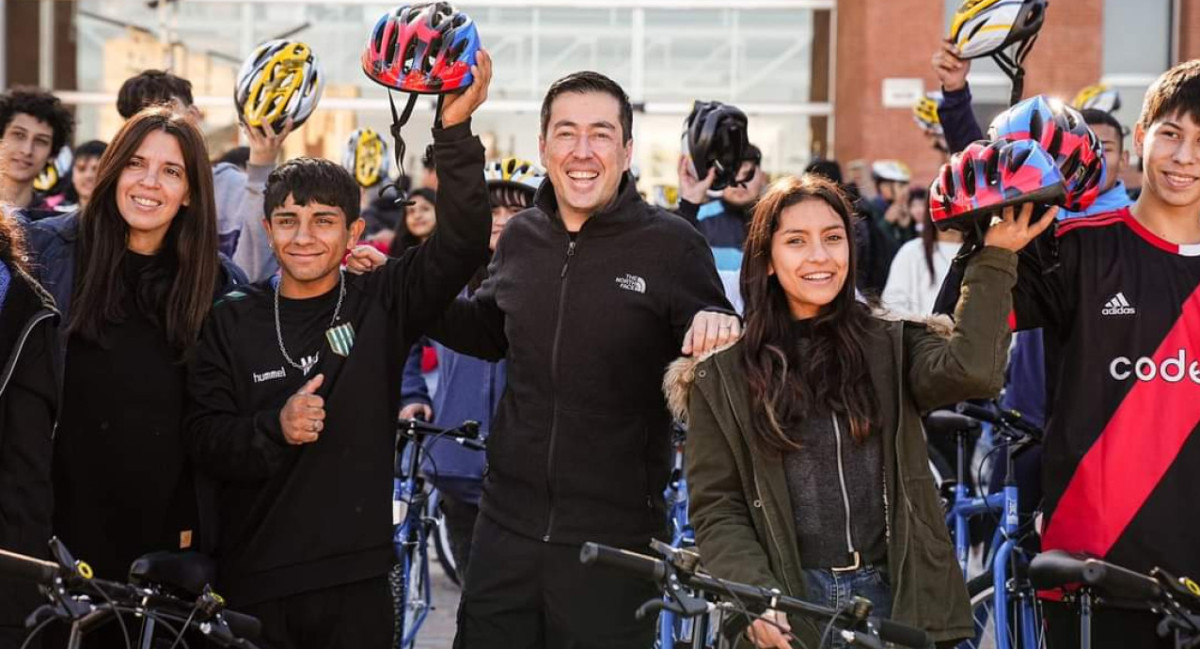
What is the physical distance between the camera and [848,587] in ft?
13.8

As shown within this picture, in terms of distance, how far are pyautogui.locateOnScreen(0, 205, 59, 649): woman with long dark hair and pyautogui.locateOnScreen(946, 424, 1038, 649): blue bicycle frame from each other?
3758mm

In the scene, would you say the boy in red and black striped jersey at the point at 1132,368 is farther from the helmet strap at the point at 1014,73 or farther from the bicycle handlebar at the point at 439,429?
the bicycle handlebar at the point at 439,429

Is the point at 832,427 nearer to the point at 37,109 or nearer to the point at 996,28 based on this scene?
the point at 996,28

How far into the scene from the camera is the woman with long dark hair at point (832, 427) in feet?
13.6

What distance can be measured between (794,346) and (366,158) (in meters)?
8.24

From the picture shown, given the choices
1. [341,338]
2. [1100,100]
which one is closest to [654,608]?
[341,338]

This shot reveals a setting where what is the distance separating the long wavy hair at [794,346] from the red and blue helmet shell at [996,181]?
37 centimetres

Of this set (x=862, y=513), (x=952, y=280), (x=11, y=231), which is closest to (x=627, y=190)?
(x=952, y=280)

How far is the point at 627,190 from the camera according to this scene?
16.6 ft

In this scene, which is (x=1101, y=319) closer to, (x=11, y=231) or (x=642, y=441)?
(x=642, y=441)

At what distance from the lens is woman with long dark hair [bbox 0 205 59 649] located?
4250 mm

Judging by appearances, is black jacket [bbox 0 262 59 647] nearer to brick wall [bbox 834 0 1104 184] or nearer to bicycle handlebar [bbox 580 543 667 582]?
bicycle handlebar [bbox 580 543 667 582]

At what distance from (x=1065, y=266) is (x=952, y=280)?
0.30 m

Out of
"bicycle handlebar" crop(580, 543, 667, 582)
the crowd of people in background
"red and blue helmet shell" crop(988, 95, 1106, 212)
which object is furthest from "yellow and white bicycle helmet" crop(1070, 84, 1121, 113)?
"bicycle handlebar" crop(580, 543, 667, 582)
